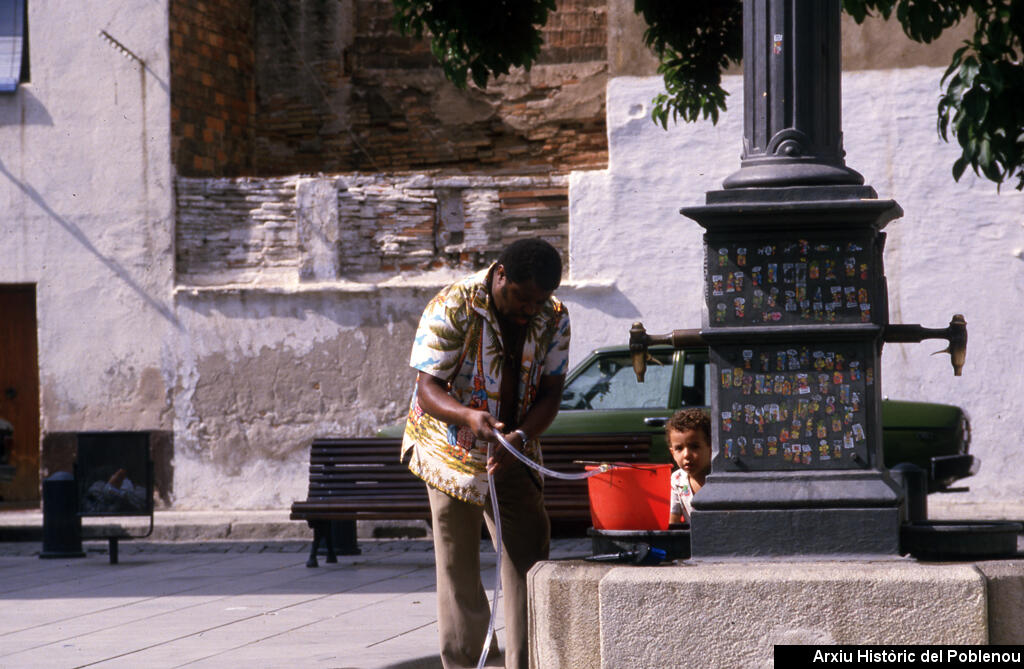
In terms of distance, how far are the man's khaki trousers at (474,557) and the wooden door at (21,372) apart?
11.4 m

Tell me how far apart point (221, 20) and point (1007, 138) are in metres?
11.2

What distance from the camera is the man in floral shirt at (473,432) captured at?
5461 mm

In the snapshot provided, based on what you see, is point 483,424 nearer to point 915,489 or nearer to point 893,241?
point 915,489

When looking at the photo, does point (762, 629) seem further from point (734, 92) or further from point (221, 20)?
point (221, 20)

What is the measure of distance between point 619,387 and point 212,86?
6793mm

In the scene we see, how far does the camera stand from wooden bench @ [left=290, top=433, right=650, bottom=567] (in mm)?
10516

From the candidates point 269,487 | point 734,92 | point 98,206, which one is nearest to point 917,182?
point 734,92

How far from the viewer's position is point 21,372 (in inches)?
631

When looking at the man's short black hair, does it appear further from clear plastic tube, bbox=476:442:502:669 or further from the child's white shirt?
the child's white shirt

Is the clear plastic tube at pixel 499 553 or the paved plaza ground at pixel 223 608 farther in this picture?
the paved plaza ground at pixel 223 608

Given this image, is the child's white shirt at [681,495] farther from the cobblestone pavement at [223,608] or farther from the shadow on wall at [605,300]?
the shadow on wall at [605,300]

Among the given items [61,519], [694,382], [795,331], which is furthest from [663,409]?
[795,331]

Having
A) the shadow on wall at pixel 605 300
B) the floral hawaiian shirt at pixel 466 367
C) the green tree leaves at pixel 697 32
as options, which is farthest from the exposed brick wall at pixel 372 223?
the floral hawaiian shirt at pixel 466 367

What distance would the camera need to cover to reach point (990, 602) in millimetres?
4379
